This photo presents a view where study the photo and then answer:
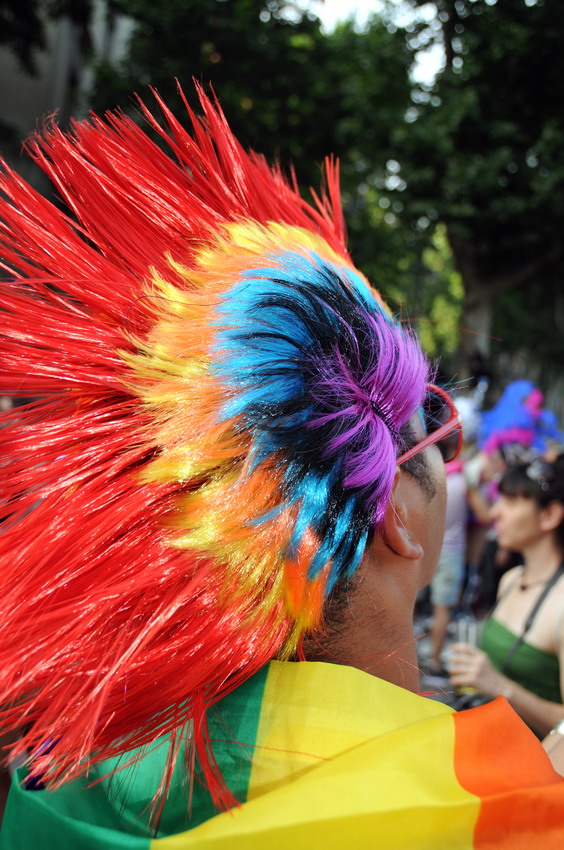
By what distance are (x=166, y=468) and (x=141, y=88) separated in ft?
28.7

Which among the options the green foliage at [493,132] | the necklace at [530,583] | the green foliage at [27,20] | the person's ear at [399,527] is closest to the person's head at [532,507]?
the necklace at [530,583]

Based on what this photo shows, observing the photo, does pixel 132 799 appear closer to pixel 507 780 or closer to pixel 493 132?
pixel 507 780

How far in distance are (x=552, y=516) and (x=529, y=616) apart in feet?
1.87

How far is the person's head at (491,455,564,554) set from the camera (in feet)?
9.64

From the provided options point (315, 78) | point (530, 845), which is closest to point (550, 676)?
point (530, 845)

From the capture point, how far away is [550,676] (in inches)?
95.3

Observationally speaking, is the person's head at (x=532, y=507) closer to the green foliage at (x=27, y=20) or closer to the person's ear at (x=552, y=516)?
the person's ear at (x=552, y=516)

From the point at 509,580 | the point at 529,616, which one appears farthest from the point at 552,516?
the point at 529,616

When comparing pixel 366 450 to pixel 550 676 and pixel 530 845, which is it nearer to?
pixel 530 845

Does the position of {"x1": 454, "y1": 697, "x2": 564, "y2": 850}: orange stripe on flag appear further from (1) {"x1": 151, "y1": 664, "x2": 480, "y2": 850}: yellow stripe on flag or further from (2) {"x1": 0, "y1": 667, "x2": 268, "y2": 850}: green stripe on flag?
(2) {"x1": 0, "y1": 667, "x2": 268, "y2": 850}: green stripe on flag

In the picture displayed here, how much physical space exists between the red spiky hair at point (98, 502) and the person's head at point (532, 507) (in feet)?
7.22

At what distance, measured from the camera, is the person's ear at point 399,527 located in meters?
1.06

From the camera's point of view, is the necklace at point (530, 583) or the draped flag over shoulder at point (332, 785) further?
the necklace at point (530, 583)

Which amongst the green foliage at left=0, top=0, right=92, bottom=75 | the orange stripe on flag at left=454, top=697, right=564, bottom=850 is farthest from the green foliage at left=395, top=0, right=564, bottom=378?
the orange stripe on flag at left=454, top=697, right=564, bottom=850
